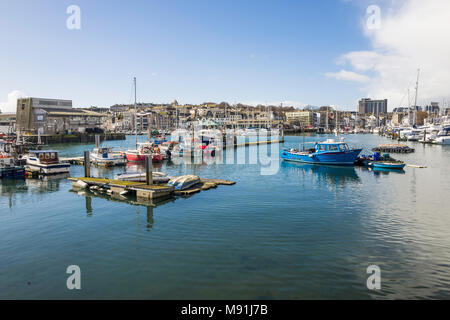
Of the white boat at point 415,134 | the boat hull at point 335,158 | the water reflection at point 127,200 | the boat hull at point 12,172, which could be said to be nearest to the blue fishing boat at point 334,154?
the boat hull at point 335,158

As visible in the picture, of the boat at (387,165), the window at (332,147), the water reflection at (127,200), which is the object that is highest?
the window at (332,147)

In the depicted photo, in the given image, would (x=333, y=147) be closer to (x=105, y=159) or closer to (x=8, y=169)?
(x=105, y=159)

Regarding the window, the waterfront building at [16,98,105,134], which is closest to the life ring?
the window

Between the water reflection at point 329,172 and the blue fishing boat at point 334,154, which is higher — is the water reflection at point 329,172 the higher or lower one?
the lower one

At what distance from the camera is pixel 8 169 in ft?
126

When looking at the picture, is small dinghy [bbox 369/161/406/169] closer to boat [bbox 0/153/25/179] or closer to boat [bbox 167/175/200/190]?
boat [bbox 167/175/200/190]

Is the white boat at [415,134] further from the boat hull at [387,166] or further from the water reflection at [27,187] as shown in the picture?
the water reflection at [27,187]

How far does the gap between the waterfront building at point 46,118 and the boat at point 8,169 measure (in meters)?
91.8

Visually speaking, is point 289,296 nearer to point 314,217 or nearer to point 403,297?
point 403,297

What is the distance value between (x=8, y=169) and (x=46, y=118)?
362ft

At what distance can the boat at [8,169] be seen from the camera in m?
38.2

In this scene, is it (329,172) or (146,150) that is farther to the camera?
(146,150)

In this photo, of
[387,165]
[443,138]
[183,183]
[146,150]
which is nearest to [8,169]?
[146,150]

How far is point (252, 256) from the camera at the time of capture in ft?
49.5
